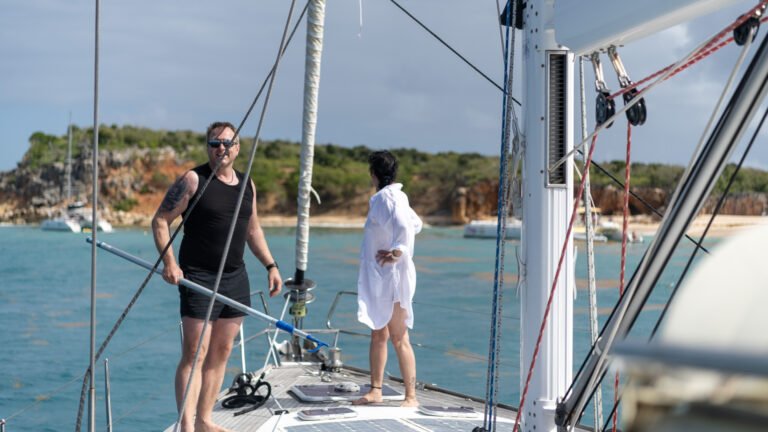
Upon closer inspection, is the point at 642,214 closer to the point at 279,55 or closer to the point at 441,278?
the point at 441,278

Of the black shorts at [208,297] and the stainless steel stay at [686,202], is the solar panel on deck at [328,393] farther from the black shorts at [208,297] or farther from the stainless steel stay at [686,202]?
the stainless steel stay at [686,202]

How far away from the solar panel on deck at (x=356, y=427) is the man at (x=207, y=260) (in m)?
0.43

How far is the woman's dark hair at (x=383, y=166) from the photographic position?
489cm

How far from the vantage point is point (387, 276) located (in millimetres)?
4824

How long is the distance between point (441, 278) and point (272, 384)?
2500 centimetres

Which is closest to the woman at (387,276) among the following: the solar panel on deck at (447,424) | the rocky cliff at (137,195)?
the solar panel on deck at (447,424)

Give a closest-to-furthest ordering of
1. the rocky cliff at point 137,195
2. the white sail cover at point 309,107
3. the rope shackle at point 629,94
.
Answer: the rope shackle at point 629,94, the white sail cover at point 309,107, the rocky cliff at point 137,195

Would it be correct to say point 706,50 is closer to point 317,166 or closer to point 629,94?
point 629,94

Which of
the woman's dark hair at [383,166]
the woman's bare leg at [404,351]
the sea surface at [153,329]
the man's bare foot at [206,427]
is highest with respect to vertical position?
the woman's dark hair at [383,166]

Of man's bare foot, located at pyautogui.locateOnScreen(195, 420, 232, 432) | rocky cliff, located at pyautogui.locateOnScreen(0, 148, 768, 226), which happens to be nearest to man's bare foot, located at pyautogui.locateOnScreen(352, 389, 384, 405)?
man's bare foot, located at pyautogui.locateOnScreen(195, 420, 232, 432)

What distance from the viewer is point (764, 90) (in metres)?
2.01

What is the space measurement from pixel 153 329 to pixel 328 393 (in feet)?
45.0

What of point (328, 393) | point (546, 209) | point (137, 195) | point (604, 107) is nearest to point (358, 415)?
point (328, 393)

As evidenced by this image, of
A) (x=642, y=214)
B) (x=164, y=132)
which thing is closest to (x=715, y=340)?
(x=642, y=214)
